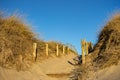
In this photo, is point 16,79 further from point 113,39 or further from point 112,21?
point 112,21

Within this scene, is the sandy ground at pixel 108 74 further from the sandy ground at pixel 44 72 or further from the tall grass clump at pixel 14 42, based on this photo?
the tall grass clump at pixel 14 42

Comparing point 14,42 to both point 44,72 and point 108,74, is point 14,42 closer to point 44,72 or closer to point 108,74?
point 44,72

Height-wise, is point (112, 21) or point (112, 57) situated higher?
point (112, 21)

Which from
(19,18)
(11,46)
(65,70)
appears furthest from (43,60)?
(11,46)

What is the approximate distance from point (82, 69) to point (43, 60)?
464 centimetres

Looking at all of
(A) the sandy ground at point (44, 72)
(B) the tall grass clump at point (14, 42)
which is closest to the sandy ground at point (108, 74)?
(A) the sandy ground at point (44, 72)

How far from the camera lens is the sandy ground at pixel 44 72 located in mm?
12023

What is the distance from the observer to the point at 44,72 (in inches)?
642

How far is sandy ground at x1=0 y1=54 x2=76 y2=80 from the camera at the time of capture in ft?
39.4

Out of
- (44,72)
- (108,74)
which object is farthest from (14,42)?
(108,74)

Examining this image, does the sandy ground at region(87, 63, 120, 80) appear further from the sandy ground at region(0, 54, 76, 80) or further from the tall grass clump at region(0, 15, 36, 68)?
the tall grass clump at region(0, 15, 36, 68)

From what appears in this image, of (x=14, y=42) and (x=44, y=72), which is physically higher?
(x=14, y=42)

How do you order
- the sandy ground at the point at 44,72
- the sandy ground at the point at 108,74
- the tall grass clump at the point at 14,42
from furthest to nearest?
1. the tall grass clump at the point at 14,42
2. the sandy ground at the point at 44,72
3. the sandy ground at the point at 108,74

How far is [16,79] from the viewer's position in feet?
39.3
